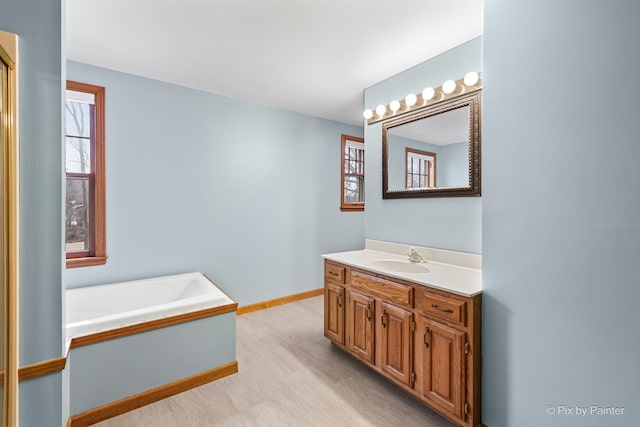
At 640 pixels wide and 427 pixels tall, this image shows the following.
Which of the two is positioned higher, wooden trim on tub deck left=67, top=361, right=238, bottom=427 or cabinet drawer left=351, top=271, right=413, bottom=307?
cabinet drawer left=351, top=271, right=413, bottom=307

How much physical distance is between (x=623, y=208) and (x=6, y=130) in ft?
7.92

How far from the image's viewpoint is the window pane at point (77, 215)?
260 centimetres

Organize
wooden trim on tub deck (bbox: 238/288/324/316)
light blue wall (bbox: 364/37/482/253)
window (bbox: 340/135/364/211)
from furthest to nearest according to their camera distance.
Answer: window (bbox: 340/135/364/211) → wooden trim on tub deck (bbox: 238/288/324/316) → light blue wall (bbox: 364/37/482/253)

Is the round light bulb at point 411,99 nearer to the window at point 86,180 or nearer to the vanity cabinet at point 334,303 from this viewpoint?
the vanity cabinet at point 334,303

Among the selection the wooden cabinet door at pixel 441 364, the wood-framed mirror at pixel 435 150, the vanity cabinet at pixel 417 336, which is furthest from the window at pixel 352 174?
the wooden cabinet door at pixel 441 364

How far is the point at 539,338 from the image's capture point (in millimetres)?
1416

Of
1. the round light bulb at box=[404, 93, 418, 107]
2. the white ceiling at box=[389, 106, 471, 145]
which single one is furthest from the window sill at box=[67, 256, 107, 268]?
the round light bulb at box=[404, 93, 418, 107]

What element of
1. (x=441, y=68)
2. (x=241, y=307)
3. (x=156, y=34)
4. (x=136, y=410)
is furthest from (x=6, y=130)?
(x=241, y=307)

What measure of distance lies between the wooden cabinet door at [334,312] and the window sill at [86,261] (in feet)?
6.81

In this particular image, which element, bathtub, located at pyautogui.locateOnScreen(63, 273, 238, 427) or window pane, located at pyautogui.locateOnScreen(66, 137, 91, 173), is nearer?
bathtub, located at pyautogui.locateOnScreen(63, 273, 238, 427)

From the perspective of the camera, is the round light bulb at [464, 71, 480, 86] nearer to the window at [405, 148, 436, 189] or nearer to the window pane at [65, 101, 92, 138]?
the window at [405, 148, 436, 189]

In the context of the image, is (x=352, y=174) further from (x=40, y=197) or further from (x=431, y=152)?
(x=40, y=197)

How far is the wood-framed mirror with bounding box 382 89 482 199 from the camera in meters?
2.06

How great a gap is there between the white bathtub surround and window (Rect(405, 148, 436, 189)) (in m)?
0.55
